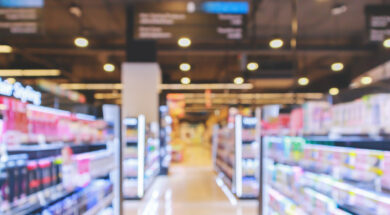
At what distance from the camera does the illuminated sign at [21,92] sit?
7.53 feet

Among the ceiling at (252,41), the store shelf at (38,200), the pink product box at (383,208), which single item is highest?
the ceiling at (252,41)

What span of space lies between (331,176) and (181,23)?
3.87m

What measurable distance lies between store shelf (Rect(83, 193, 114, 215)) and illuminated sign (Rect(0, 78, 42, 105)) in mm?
1418

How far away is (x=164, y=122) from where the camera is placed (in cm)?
1386

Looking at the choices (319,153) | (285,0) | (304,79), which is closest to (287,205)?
(319,153)

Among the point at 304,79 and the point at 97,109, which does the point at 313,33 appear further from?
the point at 97,109

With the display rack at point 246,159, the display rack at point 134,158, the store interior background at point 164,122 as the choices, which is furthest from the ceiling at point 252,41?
the display rack at point 134,158

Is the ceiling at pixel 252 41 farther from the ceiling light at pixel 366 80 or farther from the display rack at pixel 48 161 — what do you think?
the display rack at pixel 48 161

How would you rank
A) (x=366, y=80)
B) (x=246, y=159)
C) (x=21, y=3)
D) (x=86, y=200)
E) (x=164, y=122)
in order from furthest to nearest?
1. (x=164, y=122)
2. (x=366, y=80)
3. (x=246, y=159)
4. (x=21, y=3)
5. (x=86, y=200)

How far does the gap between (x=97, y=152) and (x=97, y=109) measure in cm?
57

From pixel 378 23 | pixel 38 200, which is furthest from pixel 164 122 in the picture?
pixel 38 200

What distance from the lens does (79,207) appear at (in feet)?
11.3

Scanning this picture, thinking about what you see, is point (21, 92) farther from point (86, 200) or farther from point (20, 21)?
point (20, 21)

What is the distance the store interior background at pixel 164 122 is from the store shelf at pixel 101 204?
0.08 ft
